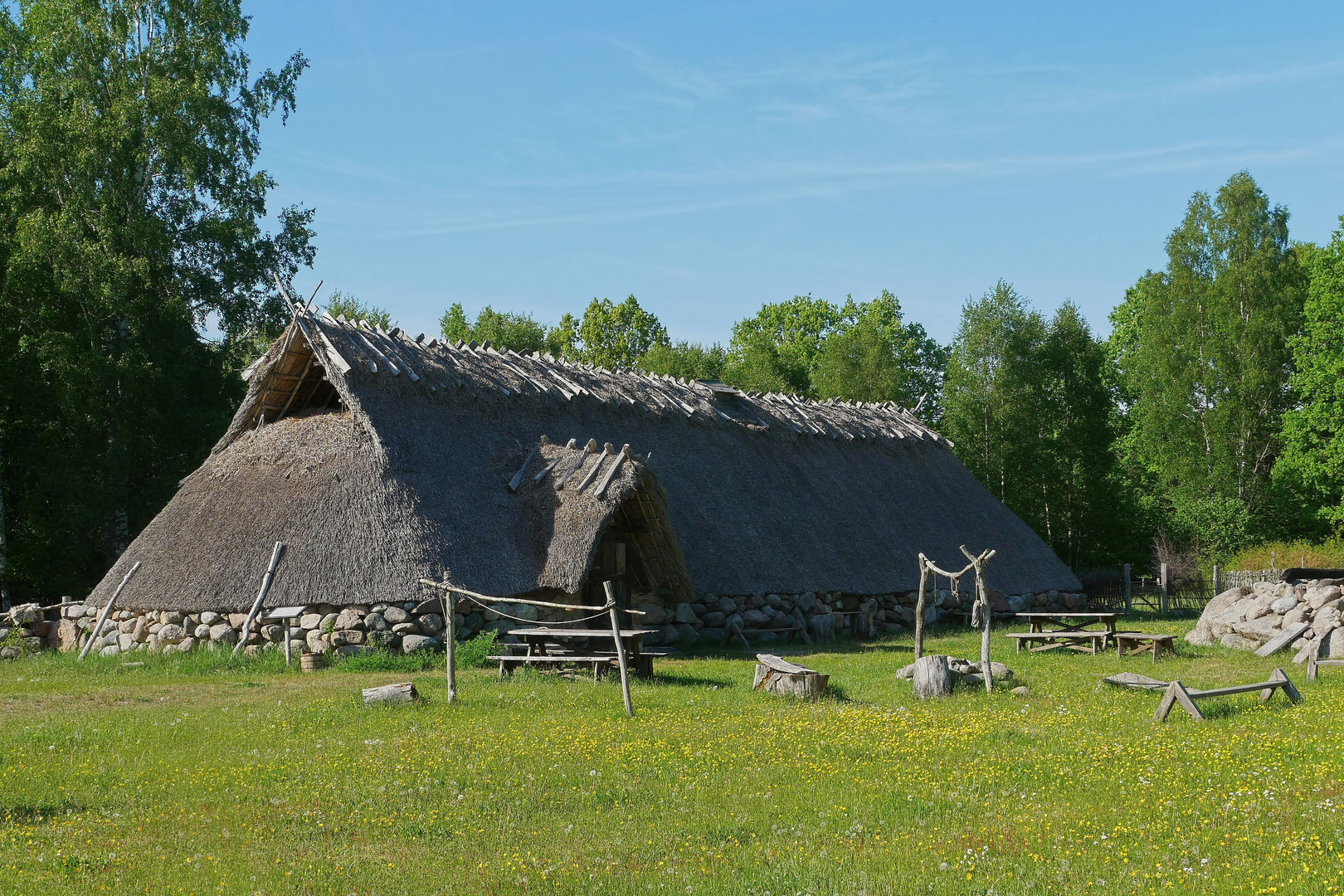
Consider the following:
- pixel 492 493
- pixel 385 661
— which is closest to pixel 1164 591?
pixel 492 493

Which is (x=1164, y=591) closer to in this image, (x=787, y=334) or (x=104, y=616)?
(x=104, y=616)

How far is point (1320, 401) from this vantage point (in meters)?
39.1

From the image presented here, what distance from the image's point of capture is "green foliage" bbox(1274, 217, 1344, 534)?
38.7 meters

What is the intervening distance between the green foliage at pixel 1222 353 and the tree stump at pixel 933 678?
30344 millimetres

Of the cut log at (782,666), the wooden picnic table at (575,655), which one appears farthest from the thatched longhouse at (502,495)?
the cut log at (782,666)

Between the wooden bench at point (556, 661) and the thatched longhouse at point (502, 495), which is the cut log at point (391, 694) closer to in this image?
the wooden bench at point (556, 661)

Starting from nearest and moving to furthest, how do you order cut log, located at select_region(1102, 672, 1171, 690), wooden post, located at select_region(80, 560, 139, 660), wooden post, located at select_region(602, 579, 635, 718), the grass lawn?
the grass lawn, wooden post, located at select_region(602, 579, 635, 718), cut log, located at select_region(1102, 672, 1171, 690), wooden post, located at select_region(80, 560, 139, 660)

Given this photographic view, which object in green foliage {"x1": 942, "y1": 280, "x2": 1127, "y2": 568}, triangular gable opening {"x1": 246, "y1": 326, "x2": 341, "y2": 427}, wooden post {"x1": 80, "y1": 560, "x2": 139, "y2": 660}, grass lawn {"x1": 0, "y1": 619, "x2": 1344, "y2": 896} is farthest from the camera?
green foliage {"x1": 942, "y1": 280, "x2": 1127, "y2": 568}

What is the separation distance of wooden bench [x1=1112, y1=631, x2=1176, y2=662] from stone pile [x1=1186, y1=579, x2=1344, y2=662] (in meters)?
1.42

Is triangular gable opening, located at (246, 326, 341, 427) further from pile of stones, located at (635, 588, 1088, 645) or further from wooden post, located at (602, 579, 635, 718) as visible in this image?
wooden post, located at (602, 579, 635, 718)

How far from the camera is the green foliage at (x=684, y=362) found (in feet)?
193

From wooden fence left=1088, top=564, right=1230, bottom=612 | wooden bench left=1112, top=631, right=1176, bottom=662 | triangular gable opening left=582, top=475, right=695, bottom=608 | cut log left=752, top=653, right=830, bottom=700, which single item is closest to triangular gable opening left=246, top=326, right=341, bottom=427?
triangular gable opening left=582, top=475, right=695, bottom=608

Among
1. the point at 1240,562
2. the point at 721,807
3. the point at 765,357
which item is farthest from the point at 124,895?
the point at 765,357

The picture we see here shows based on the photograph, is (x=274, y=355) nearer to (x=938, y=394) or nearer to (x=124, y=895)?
(x=124, y=895)
